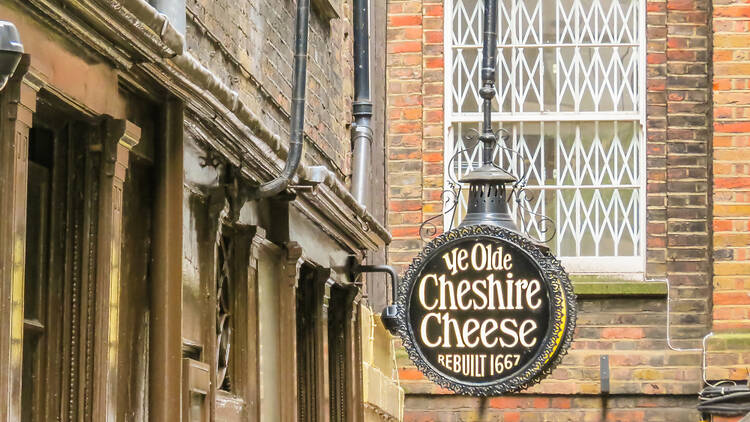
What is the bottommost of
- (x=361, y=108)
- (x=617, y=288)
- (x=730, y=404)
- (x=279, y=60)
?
(x=730, y=404)

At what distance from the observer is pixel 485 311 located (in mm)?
8891

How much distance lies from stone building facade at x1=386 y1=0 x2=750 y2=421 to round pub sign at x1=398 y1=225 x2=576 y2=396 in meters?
2.90

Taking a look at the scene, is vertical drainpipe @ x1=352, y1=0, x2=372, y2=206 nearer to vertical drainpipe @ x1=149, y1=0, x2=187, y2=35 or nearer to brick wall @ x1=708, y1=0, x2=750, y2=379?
brick wall @ x1=708, y1=0, x2=750, y2=379

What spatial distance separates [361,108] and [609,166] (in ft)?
8.69

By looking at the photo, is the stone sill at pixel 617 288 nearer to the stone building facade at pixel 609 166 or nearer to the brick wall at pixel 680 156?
the stone building facade at pixel 609 166

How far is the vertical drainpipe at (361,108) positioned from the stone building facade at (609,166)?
1.84 metres

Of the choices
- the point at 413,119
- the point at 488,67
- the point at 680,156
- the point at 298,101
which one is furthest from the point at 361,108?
the point at 298,101

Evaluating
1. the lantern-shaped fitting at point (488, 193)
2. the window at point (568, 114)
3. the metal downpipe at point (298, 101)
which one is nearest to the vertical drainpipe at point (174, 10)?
the metal downpipe at point (298, 101)

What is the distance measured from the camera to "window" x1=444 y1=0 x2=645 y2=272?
39.5 ft

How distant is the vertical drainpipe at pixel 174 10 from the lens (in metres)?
5.38

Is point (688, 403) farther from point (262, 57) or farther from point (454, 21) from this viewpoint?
point (262, 57)

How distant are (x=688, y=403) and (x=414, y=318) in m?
3.55

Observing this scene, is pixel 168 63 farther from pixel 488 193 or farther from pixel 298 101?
pixel 488 193

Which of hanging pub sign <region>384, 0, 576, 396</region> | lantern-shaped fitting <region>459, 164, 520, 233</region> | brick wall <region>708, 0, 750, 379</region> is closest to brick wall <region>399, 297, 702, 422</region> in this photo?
brick wall <region>708, 0, 750, 379</region>
